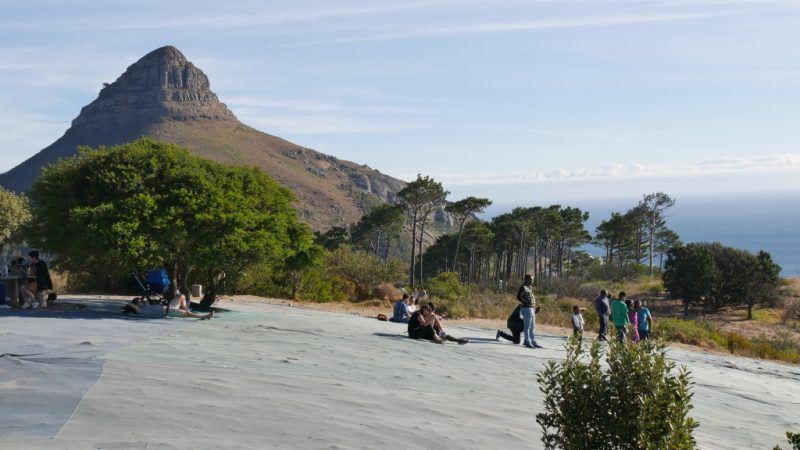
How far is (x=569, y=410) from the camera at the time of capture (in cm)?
569

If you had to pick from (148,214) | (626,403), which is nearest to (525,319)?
(148,214)

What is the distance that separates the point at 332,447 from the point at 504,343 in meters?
10.7

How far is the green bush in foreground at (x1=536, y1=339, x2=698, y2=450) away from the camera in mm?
5281

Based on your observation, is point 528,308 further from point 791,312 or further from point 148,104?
point 148,104

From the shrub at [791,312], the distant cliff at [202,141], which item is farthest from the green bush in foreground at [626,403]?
the distant cliff at [202,141]

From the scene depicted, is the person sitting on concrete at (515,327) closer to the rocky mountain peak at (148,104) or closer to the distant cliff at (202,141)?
the distant cliff at (202,141)

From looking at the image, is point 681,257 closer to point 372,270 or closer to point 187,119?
point 372,270

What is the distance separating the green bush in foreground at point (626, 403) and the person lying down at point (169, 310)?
1264 cm

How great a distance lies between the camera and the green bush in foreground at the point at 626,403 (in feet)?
17.3

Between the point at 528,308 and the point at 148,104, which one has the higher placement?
the point at 148,104

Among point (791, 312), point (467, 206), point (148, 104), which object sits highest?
point (148, 104)

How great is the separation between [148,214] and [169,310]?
7.83 feet

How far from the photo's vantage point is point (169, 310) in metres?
16.8

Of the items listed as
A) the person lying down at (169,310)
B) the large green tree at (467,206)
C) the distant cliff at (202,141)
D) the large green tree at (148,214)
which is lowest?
the person lying down at (169,310)
